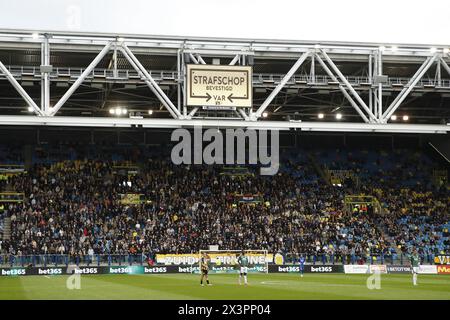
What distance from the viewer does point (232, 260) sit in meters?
55.5

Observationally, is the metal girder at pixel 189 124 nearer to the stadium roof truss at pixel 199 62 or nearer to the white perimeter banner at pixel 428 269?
the stadium roof truss at pixel 199 62

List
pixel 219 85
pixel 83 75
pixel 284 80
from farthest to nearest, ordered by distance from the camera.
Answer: pixel 284 80, pixel 219 85, pixel 83 75

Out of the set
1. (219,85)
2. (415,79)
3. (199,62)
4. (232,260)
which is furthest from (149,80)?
(415,79)

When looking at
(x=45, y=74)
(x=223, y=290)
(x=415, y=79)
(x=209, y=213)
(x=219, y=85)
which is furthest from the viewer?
(x=209, y=213)

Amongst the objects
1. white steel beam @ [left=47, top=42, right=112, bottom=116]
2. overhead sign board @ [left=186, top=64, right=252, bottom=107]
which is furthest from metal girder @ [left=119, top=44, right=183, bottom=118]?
overhead sign board @ [left=186, top=64, right=252, bottom=107]

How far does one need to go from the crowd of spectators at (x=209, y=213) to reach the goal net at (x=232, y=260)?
1.45 meters

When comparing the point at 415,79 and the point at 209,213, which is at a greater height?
the point at 415,79

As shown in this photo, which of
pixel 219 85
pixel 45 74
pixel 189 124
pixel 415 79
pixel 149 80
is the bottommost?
pixel 189 124

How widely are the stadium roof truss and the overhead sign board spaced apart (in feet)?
2.61

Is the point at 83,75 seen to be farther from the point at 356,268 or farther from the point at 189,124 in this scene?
the point at 356,268

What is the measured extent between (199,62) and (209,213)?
13.2m

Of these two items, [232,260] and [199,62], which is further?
[232,260]

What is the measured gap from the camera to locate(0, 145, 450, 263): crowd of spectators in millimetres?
56469
